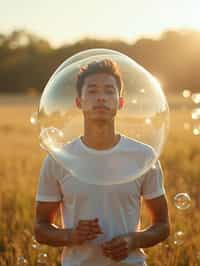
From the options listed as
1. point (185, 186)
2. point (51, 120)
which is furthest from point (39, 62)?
point (51, 120)

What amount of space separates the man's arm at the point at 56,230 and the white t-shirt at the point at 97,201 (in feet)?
0.17

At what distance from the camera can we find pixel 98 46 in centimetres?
6825

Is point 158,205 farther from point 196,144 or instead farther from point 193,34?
point 193,34

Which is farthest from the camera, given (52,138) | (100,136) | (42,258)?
(42,258)

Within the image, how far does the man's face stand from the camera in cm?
335

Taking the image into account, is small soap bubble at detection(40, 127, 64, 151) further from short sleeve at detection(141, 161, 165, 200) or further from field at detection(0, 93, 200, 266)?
field at detection(0, 93, 200, 266)

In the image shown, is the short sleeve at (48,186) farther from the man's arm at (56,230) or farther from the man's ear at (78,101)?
the man's ear at (78,101)

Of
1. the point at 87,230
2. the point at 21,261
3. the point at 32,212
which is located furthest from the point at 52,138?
the point at 32,212

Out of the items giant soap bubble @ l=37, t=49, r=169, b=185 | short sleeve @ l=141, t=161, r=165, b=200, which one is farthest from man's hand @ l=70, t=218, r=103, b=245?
short sleeve @ l=141, t=161, r=165, b=200

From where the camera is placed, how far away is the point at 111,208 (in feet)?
11.4

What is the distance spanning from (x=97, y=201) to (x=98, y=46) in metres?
65.3

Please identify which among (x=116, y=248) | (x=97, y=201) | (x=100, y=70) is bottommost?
(x=116, y=248)

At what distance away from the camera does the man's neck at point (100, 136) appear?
11.2 ft

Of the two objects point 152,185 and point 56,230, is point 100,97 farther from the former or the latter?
point 56,230
